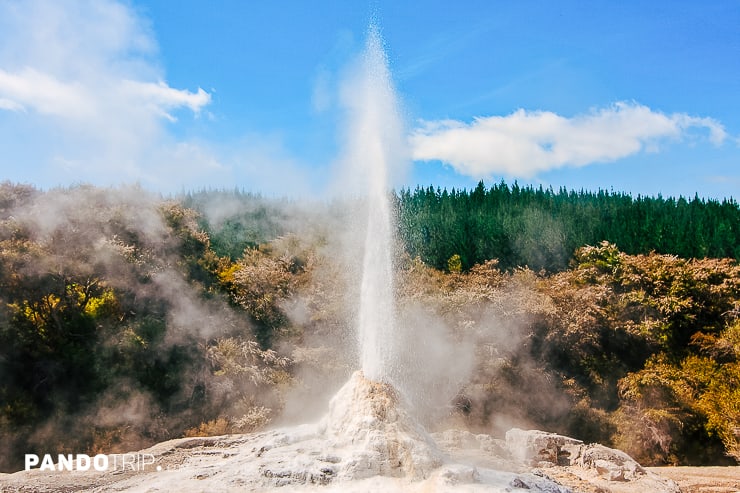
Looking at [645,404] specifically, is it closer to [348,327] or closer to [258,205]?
[348,327]

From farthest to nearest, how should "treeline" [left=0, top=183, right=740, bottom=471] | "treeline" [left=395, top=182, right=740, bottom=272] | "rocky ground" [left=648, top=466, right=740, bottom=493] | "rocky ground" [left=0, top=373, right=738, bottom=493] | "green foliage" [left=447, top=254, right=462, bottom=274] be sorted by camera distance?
"treeline" [left=395, top=182, right=740, bottom=272] < "green foliage" [left=447, top=254, right=462, bottom=274] < "treeline" [left=0, top=183, right=740, bottom=471] < "rocky ground" [left=648, top=466, right=740, bottom=493] < "rocky ground" [left=0, top=373, right=738, bottom=493]

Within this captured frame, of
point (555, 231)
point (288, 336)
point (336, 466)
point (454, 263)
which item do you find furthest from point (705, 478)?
point (555, 231)

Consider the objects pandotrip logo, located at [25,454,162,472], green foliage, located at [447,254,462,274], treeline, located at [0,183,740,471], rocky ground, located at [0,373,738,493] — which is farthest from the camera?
green foliage, located at [447,254,462,274]

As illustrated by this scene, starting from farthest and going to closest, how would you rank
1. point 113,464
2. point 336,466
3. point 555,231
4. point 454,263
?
point 555,231
point 454,263
point 113,464
point 336,466

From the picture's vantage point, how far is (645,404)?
53.6 feet

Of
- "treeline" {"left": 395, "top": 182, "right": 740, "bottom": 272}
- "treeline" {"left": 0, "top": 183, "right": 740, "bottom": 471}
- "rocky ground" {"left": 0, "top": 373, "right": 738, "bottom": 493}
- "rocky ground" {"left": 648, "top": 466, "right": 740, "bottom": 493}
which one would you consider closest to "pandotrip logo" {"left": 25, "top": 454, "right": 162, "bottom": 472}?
"rocky ground" {"left": 0, "top": 373, "right": 738, "bottom": 493}

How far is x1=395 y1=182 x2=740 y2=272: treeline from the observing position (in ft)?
99.3

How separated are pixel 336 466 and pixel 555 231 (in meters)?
26.6

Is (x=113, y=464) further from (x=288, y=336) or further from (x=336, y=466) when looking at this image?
(x=288, y=336)

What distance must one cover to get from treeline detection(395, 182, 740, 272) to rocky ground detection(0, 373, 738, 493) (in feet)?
55.0

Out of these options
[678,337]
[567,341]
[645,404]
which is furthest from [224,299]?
[678,337]

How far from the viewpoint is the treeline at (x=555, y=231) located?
1192 inches

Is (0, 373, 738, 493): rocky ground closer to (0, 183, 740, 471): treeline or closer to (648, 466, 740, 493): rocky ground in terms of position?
(648, 466, 740, 493): rocky ground

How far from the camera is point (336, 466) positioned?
744 centimetres
